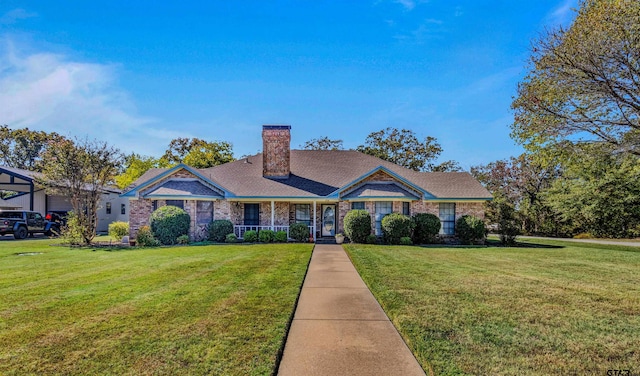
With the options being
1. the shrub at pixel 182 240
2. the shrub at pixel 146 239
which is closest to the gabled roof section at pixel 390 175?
the shrub at pixel 182 240

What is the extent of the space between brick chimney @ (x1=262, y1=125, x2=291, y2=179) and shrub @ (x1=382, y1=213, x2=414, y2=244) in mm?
6924

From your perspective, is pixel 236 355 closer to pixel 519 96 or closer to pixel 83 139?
pixel 519 96

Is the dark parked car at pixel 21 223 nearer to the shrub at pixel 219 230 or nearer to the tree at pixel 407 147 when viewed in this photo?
the shrub at pixel 219 230

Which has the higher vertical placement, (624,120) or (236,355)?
(624,120)

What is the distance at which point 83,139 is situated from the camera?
16797 millimetres

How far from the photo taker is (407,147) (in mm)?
35188

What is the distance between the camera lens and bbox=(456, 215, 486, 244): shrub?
1789 centimetres

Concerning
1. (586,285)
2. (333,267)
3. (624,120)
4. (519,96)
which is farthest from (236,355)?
(624,120)

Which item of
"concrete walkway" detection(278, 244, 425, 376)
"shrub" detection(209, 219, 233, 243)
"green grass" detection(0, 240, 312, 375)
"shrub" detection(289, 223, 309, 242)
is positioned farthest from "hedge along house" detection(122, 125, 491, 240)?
"concrete walkway" detection(278, 244, 425, 376)

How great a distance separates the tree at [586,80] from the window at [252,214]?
13.2 meters

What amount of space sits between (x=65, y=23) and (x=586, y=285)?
17.1m

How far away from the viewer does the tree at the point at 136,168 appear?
31672mm

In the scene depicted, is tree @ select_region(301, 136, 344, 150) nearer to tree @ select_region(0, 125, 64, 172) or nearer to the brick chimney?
the brick chimney

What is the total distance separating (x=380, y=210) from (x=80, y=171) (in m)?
15.1
